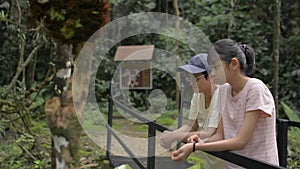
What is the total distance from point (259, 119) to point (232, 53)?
26 cm

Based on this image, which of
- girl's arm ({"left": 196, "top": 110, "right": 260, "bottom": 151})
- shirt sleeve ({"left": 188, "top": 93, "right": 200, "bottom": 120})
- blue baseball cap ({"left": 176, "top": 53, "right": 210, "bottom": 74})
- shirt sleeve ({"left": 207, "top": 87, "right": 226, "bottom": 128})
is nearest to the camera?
girl's arm ({"left": 196, "top": 110, "right": 260, "bottom": 151})

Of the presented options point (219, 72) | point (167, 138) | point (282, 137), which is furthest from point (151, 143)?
point (219, 72)

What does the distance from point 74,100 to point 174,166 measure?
1647 mm

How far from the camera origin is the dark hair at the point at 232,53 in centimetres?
157

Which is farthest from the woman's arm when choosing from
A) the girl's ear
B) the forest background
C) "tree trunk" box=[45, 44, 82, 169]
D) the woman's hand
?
the forest background

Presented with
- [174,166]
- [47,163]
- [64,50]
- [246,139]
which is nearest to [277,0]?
[174,166]

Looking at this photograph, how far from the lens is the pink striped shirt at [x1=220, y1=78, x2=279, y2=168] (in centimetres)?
152

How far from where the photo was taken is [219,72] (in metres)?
1.63

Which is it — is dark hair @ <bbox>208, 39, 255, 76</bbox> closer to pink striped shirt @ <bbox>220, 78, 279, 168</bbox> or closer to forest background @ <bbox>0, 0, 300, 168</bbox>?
pink striped shirt @ <bbox>220, 78, 279, 168</bbox>

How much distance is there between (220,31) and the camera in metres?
9.27

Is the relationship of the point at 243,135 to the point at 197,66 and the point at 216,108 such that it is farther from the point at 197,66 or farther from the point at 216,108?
the point at 197,66

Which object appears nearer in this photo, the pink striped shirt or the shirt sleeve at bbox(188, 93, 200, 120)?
the pink striped shirt

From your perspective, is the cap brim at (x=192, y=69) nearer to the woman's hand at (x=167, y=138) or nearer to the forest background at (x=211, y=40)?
the woman's hand at (x=167, y=138)

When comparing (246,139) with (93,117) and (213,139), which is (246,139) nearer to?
(213,139)
